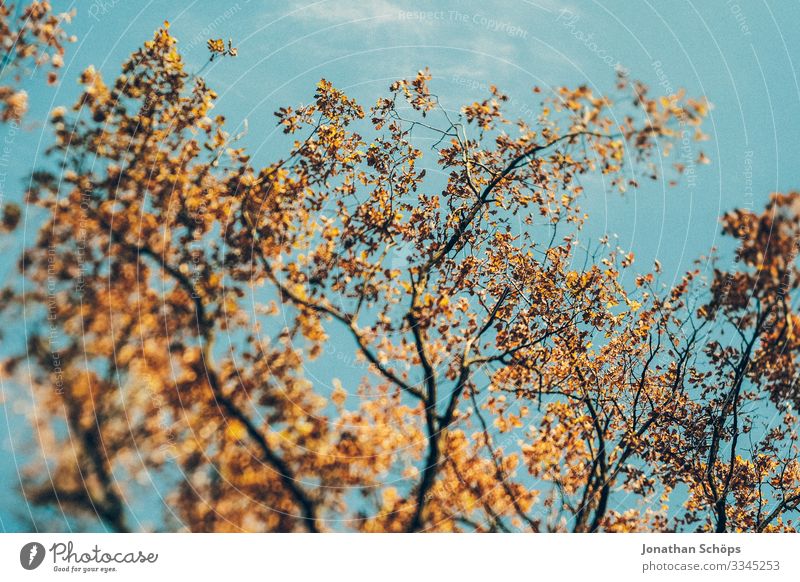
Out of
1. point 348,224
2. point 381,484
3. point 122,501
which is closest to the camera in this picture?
point 122,501

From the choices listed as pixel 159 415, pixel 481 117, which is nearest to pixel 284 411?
pixel 159 415

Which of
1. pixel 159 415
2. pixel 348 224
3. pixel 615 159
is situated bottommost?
pixel 159 415

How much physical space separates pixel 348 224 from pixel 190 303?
10.4ft

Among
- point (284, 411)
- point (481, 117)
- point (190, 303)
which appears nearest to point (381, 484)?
point (284, 411)

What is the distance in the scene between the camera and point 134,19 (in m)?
8.66

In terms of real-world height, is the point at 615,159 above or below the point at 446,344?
above

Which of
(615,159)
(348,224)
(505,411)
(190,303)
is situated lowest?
(505,411)

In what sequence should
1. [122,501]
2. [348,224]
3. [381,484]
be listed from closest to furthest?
1. [122,501]
2. [381,484]
3. [348,224]

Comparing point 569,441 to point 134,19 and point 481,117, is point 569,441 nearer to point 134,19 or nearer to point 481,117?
point 481,117

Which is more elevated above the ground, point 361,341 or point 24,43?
point 24,43

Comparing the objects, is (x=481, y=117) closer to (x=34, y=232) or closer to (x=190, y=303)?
(x=190, y=303)

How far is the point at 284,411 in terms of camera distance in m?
9.38

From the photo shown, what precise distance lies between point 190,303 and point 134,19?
4791 millimetres

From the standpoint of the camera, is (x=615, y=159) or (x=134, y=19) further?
(x=615, y=159)
